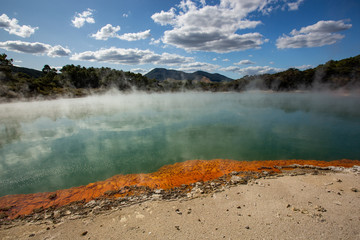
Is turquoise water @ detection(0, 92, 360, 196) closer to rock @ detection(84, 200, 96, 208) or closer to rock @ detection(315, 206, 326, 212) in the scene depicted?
rock @ detection(84, 200, 96, 208)

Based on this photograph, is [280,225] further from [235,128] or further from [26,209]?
[235,128]

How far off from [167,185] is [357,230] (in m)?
5.17

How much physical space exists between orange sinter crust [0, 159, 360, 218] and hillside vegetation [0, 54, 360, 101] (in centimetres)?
3688

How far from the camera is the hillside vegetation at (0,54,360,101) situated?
36.3 metres

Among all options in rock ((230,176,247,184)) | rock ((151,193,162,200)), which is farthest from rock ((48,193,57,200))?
rock ((230,176,247,184))

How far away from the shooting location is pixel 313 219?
163 inches

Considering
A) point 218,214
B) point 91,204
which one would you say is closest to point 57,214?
point 91,204

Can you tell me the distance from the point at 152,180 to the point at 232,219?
369 cm

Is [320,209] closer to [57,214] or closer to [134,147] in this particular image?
[57,214]

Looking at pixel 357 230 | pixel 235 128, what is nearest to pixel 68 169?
pixel 357 230

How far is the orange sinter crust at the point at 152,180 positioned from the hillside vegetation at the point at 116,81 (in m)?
36.9

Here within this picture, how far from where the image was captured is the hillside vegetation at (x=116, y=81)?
3631 cm

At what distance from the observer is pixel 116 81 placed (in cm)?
6950

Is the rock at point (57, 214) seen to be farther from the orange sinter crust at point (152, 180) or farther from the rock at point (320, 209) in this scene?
the rock at point (320, 209)
